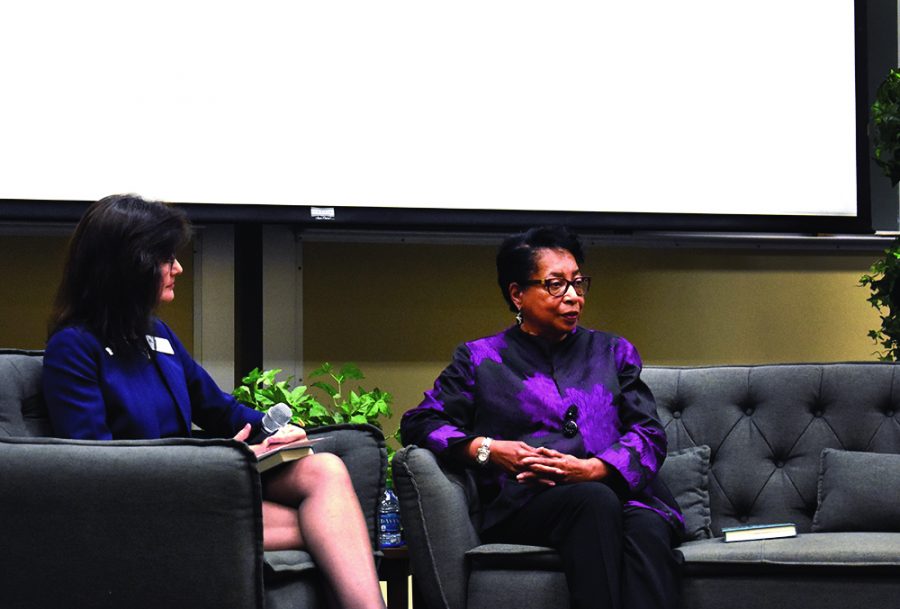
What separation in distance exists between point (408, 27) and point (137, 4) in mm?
875

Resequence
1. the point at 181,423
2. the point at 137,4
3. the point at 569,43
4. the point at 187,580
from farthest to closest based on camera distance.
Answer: the point at 569,43
the point at 137,4
the point at 181,423
the point at 187,580

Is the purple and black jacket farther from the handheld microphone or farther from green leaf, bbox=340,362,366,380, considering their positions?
green leaf, bbox=340,362,366,380

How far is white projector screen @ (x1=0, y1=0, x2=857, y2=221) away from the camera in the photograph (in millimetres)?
3775

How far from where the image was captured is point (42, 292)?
13.2 feet

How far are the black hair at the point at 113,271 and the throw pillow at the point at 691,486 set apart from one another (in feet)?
4.61

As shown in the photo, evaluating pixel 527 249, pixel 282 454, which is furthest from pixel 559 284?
pixel 282 454

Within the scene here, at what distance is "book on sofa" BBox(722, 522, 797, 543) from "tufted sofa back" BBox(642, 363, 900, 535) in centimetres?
25

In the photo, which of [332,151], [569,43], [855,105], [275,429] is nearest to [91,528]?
[275,429]

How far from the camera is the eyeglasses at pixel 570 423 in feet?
9.63

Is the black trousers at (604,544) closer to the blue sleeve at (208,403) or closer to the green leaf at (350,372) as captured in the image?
the blue sleeve at (208,403)

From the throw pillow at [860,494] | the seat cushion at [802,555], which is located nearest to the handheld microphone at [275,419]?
the seat cushion at [802,555]

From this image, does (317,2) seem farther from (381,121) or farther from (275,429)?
(275,429)

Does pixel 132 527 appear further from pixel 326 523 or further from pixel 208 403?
pixel 208 403

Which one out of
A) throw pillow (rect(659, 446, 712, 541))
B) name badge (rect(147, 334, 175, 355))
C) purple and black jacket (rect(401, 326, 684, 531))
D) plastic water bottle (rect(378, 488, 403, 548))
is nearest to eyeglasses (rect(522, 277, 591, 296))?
purple and black jacket (rect(401, 326, 684, 531))
